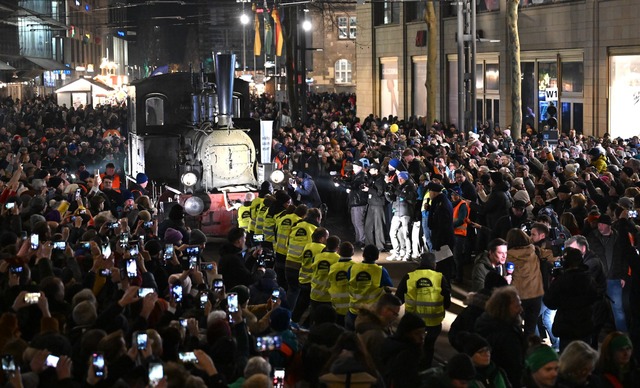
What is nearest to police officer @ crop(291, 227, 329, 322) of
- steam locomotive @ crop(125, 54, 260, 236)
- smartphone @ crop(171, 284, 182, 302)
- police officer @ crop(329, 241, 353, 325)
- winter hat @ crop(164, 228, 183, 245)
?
police officer @ crop(329, 241, 353, 325)

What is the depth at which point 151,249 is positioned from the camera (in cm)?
1392

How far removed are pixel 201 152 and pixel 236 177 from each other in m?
0.90

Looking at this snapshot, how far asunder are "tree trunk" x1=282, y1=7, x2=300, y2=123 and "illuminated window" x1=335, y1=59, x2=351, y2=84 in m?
50.8

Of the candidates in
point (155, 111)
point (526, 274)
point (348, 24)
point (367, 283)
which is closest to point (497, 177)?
point (526, 274)

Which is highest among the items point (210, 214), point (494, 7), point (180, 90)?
point (494, 7)

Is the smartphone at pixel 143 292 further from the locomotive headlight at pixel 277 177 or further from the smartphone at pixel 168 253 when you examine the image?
the locomotive headlight at pixel 277 177

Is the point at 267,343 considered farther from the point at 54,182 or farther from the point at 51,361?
the point at 54,182

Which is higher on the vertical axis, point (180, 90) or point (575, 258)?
point (180, 90)

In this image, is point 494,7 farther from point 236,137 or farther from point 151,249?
point 151,249

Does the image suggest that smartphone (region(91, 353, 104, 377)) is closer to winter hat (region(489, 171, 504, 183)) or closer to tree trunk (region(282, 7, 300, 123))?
winter hat (region(489, 171, 504, 183))

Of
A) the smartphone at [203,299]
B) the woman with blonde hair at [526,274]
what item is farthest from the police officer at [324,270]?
the smartphone at [203,299]

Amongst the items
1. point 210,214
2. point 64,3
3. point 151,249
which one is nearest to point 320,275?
point 151,249

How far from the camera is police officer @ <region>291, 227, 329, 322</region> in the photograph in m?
14.8

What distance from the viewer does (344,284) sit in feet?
44.8
